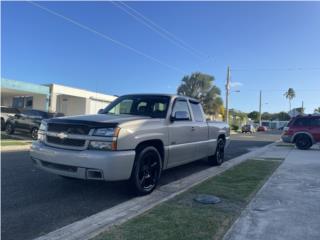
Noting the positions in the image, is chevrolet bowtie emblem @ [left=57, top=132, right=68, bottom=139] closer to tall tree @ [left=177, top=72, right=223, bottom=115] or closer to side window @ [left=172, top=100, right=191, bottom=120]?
side window @ [left=172, top=100, right=191, bottom=120]

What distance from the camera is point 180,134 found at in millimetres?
6836

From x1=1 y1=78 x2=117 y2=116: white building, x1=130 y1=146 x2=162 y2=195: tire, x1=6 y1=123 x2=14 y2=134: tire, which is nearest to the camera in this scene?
x1=130 y1=146 x2=162 y2=195: tire

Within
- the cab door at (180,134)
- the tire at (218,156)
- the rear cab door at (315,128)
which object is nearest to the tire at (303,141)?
the rear cab door at (315,128)

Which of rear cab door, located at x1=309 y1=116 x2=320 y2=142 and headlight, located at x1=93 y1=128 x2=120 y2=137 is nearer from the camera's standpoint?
headlight, located at x1=93 y1=128 x2=120 y2=137

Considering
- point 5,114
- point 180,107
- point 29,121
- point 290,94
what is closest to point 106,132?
point 180,107

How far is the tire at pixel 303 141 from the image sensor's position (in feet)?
54.7

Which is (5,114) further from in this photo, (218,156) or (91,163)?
(91,163)

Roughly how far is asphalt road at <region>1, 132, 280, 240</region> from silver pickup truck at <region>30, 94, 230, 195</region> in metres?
0.46

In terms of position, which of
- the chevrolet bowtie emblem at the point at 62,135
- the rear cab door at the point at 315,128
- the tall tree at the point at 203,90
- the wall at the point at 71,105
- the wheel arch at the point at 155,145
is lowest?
the wheel arch at the point at 155,145

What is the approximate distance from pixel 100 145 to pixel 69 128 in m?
0.69

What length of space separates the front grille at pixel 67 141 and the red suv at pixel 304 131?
564 inches

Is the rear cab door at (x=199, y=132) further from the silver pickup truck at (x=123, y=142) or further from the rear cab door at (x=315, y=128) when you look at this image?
the rear cab door at (x=315, y=128)

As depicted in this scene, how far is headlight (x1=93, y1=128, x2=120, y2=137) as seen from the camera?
16.8 ft

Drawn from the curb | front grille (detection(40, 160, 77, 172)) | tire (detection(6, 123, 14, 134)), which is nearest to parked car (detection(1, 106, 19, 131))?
tire (detection(6, 123, 14, 134))
